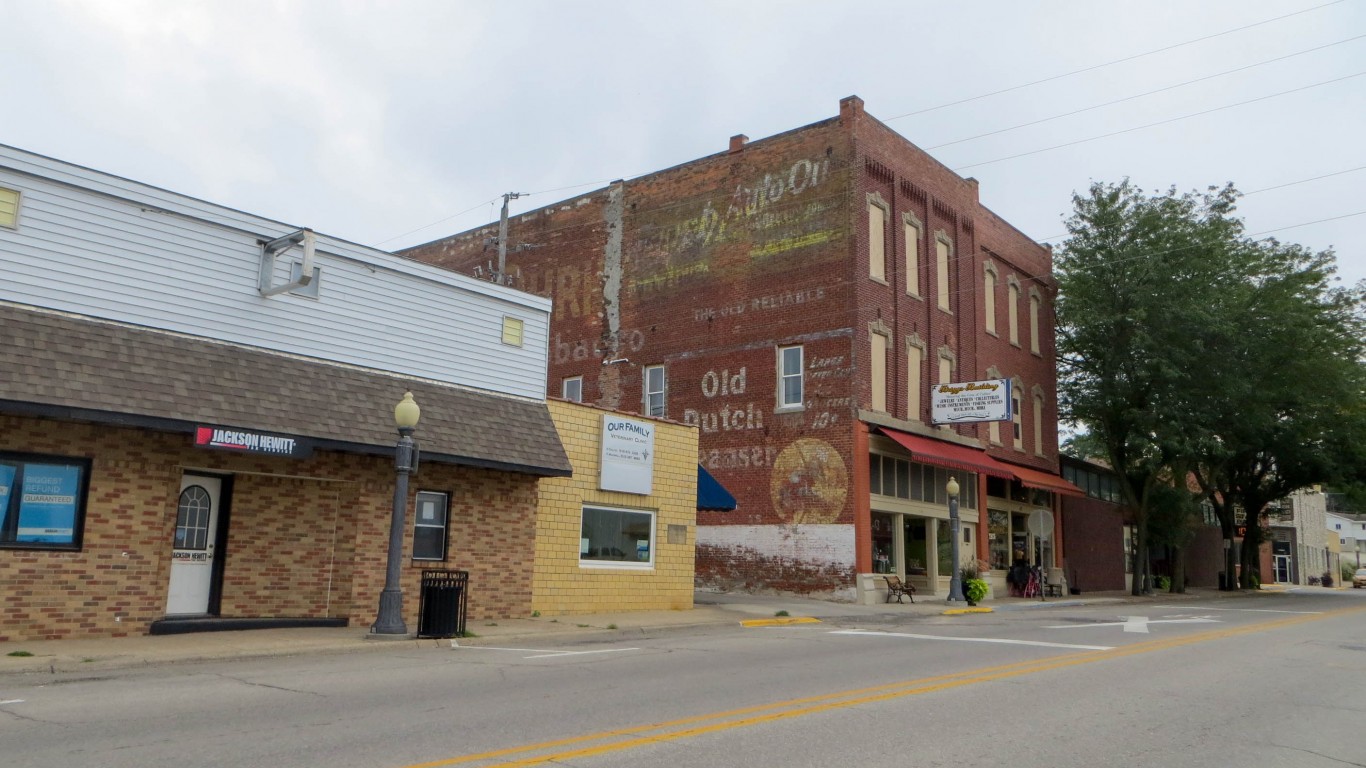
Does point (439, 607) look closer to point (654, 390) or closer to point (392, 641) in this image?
point (392, 641)

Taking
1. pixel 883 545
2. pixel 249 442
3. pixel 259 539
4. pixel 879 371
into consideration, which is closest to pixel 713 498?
pixel 883 545

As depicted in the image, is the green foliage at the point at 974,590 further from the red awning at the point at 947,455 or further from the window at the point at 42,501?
the window at the point at 42,501

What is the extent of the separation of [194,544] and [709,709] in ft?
31.7

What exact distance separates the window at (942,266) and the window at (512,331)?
1542 cm

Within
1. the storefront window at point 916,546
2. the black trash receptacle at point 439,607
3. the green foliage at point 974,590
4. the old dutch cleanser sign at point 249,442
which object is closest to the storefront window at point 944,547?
the storefront window at point 916,546

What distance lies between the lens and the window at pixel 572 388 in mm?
33375

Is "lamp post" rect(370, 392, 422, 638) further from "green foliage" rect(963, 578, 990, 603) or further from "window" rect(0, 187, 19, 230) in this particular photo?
"green foliage" rect(963, 578, 990, 603)

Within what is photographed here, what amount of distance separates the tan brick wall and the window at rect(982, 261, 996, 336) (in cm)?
1971

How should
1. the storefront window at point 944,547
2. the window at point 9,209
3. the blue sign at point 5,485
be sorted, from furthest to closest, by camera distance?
the storefront window at point 944,547 < the window at point 9,209 < the blue sign at point 5,485

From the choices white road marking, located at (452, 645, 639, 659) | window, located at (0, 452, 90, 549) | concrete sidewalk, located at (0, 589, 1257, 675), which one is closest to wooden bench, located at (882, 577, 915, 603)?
concrete sidewalk, located at (0, 589, 1257, 675)

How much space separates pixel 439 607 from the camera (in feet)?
47.3

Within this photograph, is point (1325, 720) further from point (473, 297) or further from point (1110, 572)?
point (1110, 572)

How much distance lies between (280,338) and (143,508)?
3281mm

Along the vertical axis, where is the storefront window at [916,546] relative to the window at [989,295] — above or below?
below
